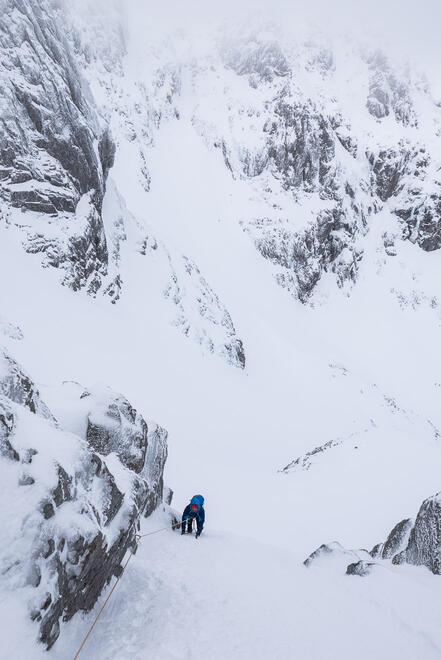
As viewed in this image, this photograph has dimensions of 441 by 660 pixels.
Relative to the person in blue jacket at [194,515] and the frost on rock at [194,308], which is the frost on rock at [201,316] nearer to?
the frost on rock at [194,308]

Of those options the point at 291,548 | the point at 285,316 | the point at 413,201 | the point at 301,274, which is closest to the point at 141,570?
the point at 291,548

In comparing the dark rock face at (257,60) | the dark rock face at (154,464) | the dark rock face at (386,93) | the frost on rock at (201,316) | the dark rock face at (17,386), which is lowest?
the frost on rock at (201,316)

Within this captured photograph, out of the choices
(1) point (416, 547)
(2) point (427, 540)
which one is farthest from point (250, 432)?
(2) point (427, 540)

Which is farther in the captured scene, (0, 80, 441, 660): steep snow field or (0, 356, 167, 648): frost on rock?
(0, 80, 441, 660): steep snow field

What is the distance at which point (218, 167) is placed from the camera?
6362 centimetres

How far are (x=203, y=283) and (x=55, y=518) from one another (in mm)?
34101

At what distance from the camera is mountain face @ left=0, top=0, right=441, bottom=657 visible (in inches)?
300

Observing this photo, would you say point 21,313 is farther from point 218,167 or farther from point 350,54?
point 350,54

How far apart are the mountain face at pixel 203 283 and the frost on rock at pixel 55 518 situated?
0.10ft

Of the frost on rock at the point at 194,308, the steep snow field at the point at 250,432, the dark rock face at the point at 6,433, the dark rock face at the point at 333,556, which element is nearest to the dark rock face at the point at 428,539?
the steep snow field at the point at 250,432

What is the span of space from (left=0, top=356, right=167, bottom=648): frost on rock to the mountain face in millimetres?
32

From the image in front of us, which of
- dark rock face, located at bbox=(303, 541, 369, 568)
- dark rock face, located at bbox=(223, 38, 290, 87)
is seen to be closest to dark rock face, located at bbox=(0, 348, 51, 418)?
dark rock face, located at bbox=(303, 541, 369, 568)

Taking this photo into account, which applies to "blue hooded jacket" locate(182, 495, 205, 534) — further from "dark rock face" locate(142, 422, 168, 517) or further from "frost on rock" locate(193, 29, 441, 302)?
"frost on rock" locate(193, 29, 441, 302)

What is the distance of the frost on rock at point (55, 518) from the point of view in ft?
15.3
